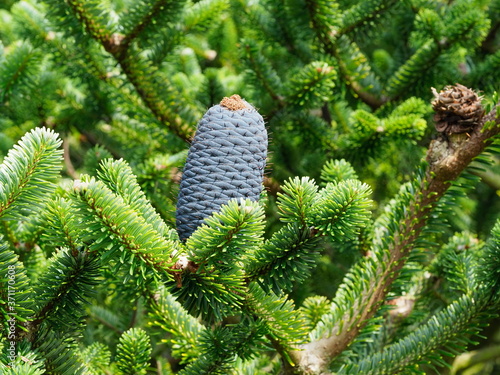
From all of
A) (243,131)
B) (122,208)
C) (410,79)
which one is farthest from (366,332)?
(410,79)

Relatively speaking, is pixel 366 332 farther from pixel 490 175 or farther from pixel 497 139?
pixel 490 175

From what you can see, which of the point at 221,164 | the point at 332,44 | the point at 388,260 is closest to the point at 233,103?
the point at 221,164

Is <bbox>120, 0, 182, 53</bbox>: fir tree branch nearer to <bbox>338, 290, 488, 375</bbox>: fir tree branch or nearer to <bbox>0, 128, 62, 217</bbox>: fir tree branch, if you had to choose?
<bbox>0, 128, 62, 217</bbox>: fir tree branch

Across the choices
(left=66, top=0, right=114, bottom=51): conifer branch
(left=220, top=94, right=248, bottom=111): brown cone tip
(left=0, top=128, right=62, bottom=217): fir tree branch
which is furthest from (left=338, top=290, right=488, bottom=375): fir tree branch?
(left=66, top=0, right=114, bottom=51): conifer branch

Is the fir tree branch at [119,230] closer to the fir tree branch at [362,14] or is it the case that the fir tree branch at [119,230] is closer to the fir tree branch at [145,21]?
the fir tree branch at [145,21]

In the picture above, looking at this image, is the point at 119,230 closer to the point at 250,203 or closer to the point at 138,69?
the point at 250,203

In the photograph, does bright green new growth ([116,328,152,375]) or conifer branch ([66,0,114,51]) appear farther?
conifer branch ([66,0,114,51])

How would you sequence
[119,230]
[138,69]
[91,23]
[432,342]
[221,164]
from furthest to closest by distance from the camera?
1. [138,69]
2. [91,23]
3. [432,342]
4. [221,164]
5. [119,230]
